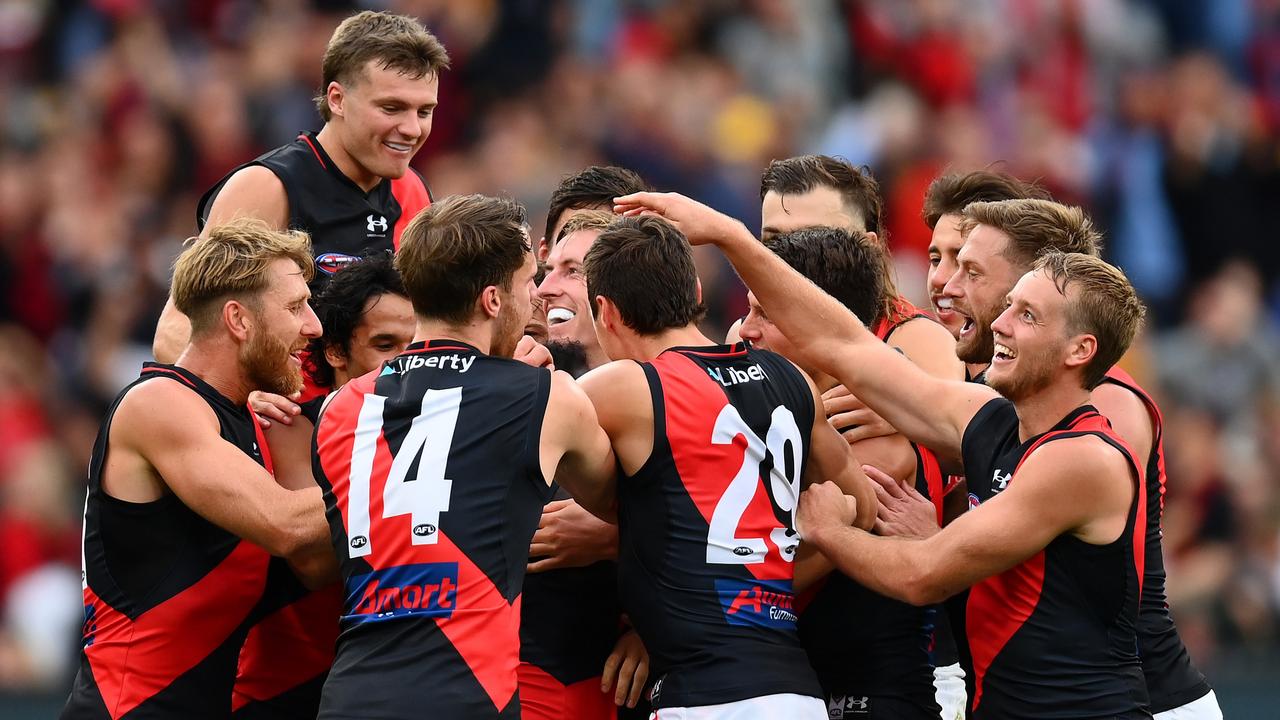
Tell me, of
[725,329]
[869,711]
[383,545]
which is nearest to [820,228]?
[869,711]

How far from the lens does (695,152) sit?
14.2 metres

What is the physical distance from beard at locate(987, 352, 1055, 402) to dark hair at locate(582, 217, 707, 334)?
1109 mm

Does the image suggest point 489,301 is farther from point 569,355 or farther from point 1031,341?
point 1031,341

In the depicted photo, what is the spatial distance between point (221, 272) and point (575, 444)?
1482 millimetres

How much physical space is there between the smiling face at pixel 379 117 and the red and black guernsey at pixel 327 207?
0.38ft

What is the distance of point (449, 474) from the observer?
5422mm

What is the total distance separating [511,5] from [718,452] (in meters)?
9.70

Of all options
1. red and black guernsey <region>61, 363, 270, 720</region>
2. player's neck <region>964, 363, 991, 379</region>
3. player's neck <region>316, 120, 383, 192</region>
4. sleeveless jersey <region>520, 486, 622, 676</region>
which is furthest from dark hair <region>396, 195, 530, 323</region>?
player's neck <region>964, 363, 991, 379</region>

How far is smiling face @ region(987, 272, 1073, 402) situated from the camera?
18.9ft

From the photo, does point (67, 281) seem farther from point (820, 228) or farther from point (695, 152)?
point (820, 228)

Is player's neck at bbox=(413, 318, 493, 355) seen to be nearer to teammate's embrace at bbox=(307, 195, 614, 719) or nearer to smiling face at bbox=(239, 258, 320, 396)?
teammate's embrace at bbox=(307, 195, 614, 719)

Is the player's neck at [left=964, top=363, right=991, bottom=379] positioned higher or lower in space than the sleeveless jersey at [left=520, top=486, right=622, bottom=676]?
higher

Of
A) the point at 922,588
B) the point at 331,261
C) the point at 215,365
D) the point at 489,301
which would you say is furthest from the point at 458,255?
the point at 331,261

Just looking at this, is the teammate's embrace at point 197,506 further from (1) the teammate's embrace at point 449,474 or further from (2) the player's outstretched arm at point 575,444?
(2) the player's outstretched arm at point 575,444
